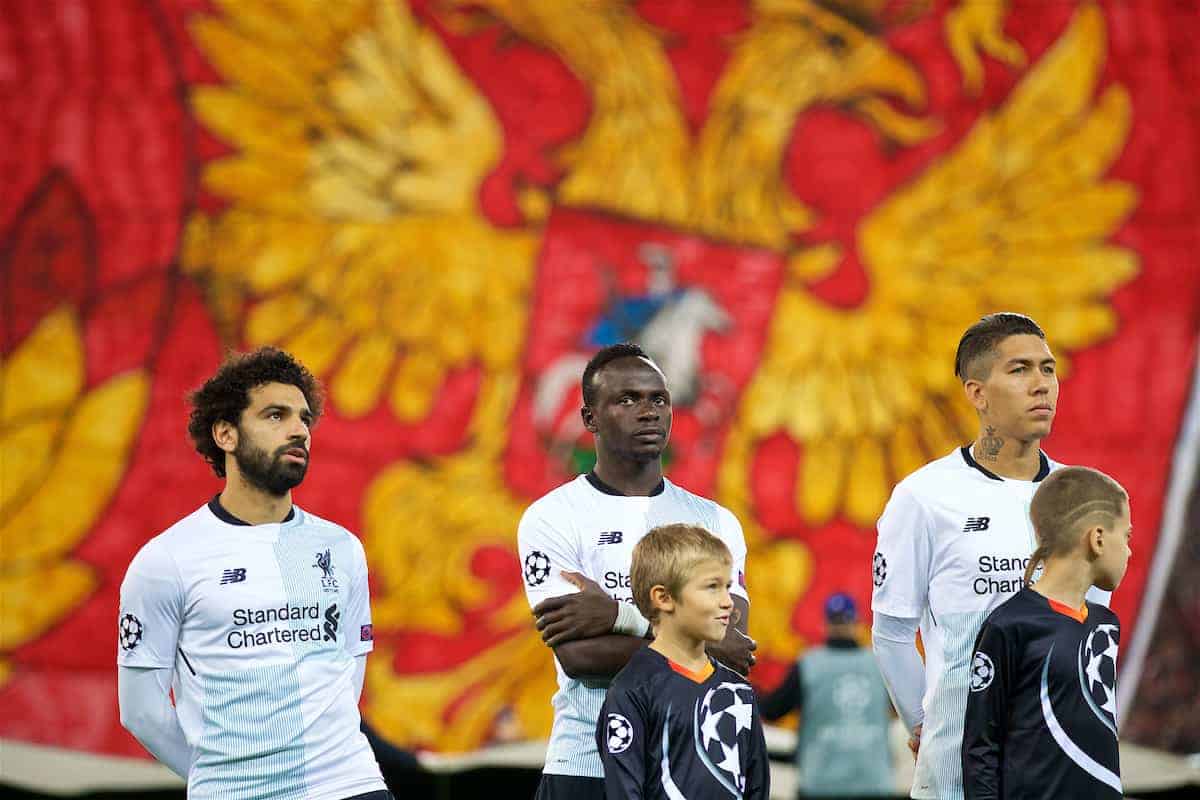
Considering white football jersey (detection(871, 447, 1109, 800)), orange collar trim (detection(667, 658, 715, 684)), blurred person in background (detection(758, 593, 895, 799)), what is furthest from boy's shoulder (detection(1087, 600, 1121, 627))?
blurred person in background (detection(758, 593, 895, 799))

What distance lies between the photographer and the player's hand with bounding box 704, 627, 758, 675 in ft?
13.1

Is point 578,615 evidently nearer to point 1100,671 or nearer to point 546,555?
point 546,555

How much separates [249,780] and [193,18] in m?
6.08

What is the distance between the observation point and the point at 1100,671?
3.80 metres

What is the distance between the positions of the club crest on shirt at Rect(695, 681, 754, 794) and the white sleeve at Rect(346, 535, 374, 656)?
3.96 feet

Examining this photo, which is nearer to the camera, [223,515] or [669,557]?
[669,557]

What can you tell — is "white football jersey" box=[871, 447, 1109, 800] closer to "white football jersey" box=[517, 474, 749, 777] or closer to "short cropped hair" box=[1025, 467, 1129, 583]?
"short cropped hair" box=[1025, 467, 1129, 583]

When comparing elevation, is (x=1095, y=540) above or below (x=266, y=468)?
below

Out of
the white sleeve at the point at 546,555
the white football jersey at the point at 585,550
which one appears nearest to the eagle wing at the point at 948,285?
the white football jersey at the point at 585,550

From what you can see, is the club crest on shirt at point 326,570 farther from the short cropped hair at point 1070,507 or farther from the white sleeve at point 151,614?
the short cropped hair at point 1070,507

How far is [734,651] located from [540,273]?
553 centimetres

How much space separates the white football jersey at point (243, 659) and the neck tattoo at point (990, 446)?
198 cm

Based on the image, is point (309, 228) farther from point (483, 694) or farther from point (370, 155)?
point (483, 694)

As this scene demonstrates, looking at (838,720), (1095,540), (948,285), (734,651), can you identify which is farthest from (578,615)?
(948,285)
